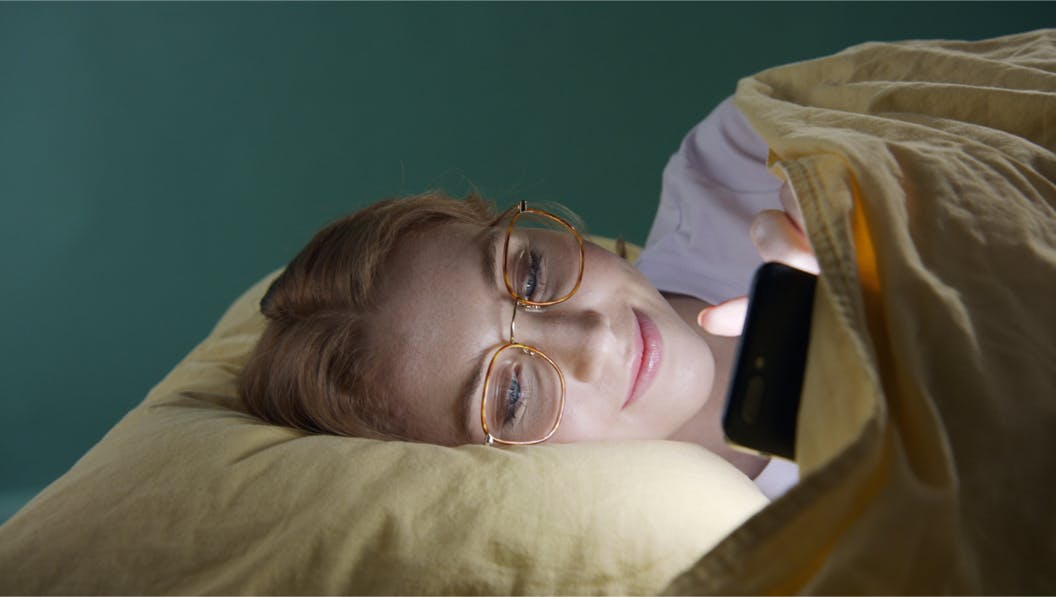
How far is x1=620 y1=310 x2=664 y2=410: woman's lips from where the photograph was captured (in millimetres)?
936

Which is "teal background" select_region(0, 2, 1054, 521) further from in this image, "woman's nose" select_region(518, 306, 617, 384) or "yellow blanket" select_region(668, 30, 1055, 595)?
"yellow blanket" select_region(668, 30, 1055, 595)

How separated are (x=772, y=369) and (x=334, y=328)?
0.58m

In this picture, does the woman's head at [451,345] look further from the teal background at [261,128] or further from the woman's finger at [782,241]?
the teal background at [261,128]

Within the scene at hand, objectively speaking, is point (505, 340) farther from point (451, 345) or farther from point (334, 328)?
point (334, 328)

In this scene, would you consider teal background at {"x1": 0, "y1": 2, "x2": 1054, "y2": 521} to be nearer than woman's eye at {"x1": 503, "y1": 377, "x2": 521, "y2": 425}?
No

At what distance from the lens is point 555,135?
6.43 feet

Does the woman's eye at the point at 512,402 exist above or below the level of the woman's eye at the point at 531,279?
below

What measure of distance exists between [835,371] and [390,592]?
1.16 feet

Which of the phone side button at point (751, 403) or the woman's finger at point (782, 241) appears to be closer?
the phone side button at point (751, 403)

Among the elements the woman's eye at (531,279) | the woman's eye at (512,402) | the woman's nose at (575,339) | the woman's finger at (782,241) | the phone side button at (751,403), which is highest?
the woman's finger at (782,241)

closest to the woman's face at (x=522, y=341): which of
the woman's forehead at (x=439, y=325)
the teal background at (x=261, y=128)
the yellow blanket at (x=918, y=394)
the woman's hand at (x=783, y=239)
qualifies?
the woman's forehead at (x=439, y=325)

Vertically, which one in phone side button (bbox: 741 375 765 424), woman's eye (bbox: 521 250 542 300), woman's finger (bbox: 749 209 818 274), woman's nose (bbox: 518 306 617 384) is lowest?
woman's nose (bbox: 518 306 617 384)

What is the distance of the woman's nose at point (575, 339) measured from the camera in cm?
90

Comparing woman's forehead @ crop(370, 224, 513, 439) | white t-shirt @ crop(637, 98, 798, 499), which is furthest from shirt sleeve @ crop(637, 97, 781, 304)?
woman's forehead @ crop(370, 224, 513, 439)
